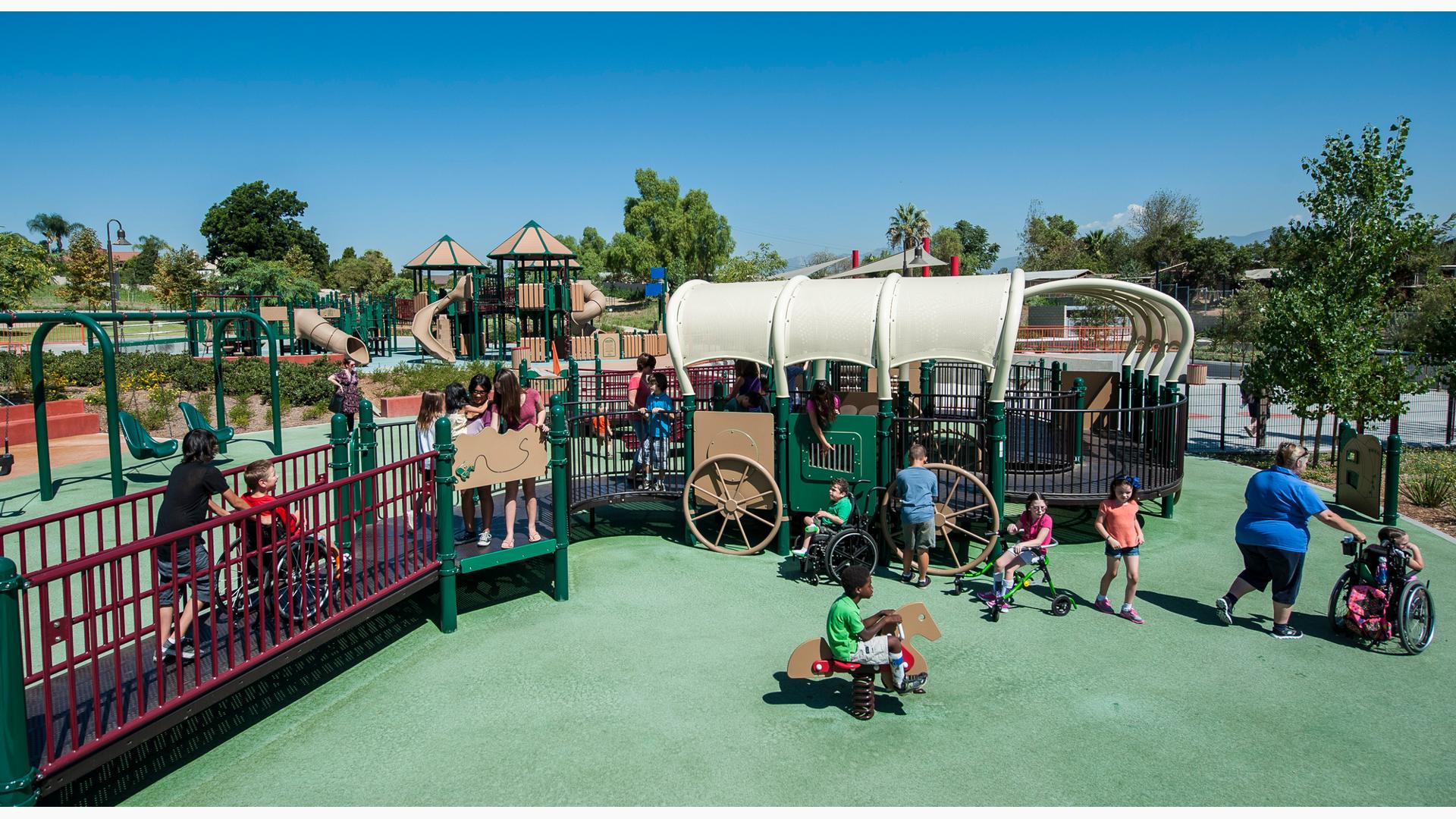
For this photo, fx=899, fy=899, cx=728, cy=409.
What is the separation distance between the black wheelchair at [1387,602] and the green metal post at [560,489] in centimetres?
640

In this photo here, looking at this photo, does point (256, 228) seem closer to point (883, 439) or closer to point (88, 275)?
point (88, 275)

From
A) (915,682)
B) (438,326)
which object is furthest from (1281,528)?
(438,326)

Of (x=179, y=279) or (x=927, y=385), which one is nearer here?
(x=927, y=385)

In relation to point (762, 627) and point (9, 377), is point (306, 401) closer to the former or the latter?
point (9, 377)

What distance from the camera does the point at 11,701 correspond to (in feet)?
13.2

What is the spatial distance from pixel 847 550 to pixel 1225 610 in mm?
3172

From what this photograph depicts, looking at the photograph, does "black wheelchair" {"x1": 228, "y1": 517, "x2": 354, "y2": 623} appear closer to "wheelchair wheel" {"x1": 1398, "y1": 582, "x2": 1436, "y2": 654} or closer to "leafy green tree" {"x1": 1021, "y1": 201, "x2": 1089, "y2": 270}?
"wheelchair wheel" {"x1": 1398, "y1": 582, "x2": 1436, "y2": 654}

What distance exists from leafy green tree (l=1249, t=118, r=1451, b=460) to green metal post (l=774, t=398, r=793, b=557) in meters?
9.61

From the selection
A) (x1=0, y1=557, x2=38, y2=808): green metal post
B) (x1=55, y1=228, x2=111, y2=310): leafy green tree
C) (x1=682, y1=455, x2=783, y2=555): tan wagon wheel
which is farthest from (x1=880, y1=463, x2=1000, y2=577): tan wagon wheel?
(x1=55, y1=228, x2=111, y2=310): leafy green tree

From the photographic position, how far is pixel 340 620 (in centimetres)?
620

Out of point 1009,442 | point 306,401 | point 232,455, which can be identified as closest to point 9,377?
point 306,401

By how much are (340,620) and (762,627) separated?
320cm

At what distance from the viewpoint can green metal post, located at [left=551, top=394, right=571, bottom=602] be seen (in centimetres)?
816

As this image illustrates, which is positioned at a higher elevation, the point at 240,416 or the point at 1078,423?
the point at 1078,423
